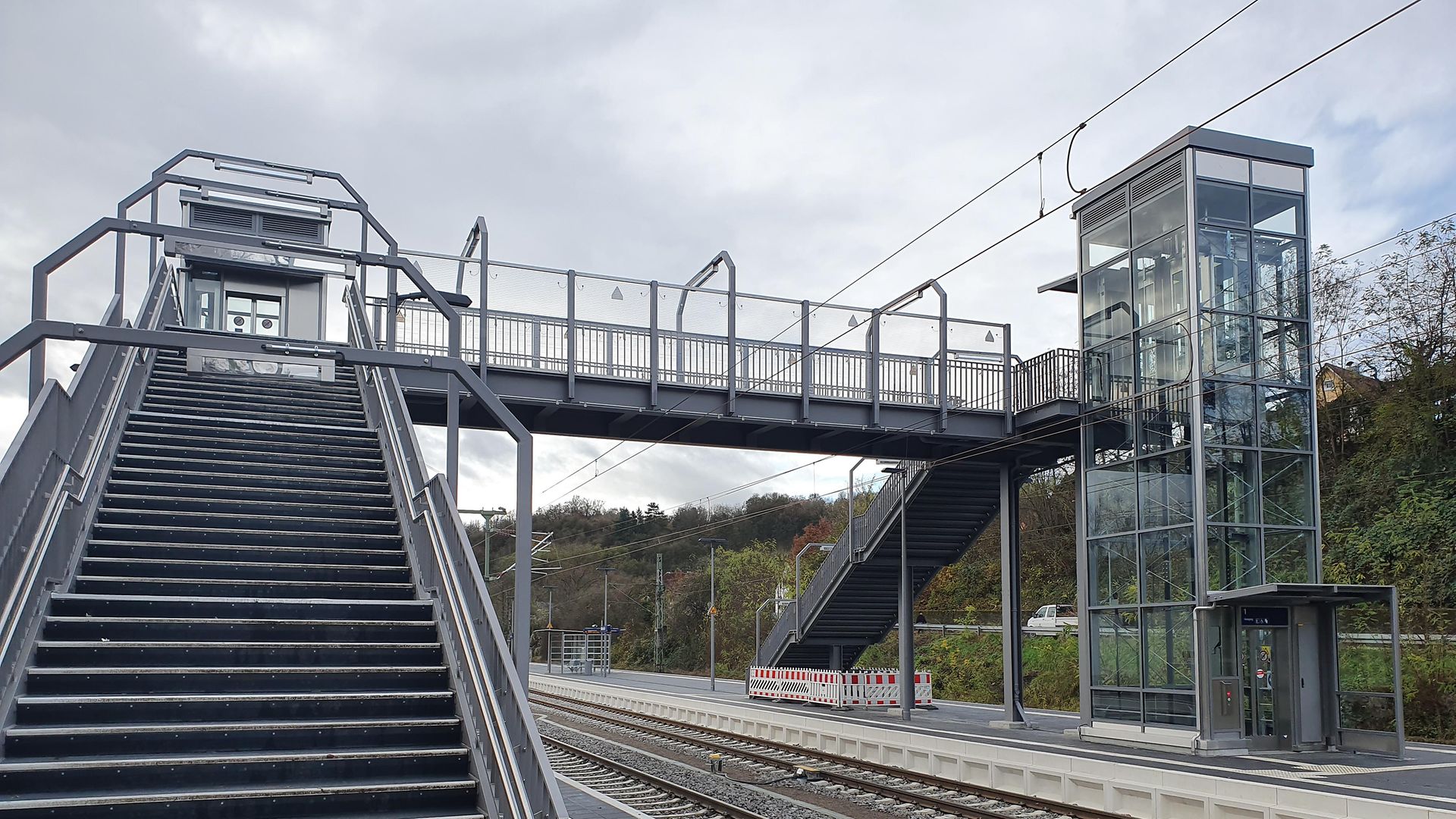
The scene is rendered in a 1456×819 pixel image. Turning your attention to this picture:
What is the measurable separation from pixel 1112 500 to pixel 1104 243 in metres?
4.74

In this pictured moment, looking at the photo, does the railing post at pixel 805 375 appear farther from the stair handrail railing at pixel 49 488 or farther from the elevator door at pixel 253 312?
the stair handrail railing at pixel 49 488

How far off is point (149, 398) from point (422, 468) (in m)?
5.13

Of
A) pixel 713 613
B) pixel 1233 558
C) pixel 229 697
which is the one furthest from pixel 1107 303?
pixel 713 613

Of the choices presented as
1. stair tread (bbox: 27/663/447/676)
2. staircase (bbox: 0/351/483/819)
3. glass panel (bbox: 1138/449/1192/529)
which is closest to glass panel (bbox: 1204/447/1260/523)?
glass panel (bbox: 1138/449/1192/529)

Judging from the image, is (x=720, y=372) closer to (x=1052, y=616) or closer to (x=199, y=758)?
(x=199, y=758)

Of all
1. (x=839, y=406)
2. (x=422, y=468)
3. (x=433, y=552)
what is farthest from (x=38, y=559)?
(x=839, y=406)

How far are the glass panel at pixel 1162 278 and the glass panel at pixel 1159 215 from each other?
18 centimetres

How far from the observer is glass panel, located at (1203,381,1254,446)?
62.5ft

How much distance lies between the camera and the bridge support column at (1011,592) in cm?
2317

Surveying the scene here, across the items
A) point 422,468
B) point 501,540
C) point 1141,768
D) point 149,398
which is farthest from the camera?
point 501,540

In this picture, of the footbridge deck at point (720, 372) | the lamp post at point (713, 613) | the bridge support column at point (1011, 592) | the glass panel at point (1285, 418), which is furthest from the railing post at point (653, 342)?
the lamp post at point (713, 613)

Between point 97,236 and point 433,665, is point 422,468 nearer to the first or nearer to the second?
point 433,665

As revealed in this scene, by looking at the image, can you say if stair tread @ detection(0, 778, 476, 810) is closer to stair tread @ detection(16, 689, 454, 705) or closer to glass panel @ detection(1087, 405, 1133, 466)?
stair tread @ detection(16, 689, 454, 705)

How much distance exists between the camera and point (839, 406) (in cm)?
2212
